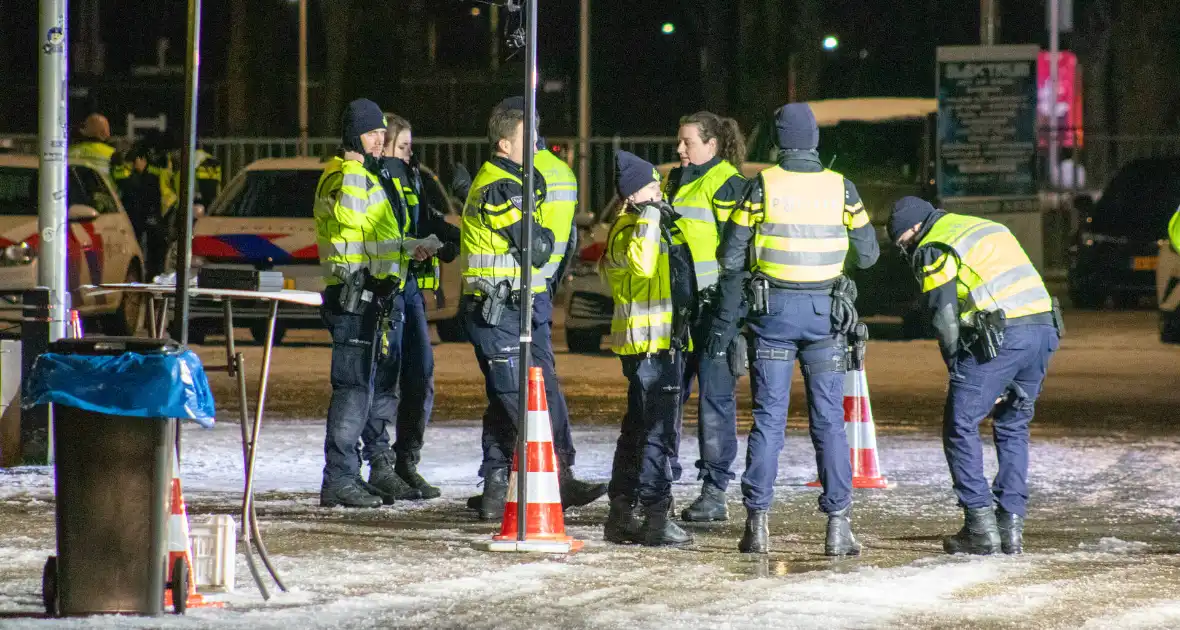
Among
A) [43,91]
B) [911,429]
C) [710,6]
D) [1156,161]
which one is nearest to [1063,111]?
[710,6]

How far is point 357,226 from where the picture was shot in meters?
9.77

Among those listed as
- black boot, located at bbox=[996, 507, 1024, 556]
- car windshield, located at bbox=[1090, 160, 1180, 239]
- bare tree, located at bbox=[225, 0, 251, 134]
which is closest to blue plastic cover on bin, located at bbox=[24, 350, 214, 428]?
black boot, located at bbox=[996, 507, 1024, 556]

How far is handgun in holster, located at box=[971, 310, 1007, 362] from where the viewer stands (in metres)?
8.52

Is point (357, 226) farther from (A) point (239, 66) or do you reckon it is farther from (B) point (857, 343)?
(A) point (239, 66)

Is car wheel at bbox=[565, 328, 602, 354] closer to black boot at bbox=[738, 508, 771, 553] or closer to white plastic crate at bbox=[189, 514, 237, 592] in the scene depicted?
black boot at bbox=[738, 508, 771, 553]

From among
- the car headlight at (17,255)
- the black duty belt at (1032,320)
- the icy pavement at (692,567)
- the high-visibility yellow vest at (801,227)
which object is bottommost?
the icy pavement at (692,567)

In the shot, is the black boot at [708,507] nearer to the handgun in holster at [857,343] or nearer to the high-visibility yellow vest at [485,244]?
the handgun in holster at [857,343]

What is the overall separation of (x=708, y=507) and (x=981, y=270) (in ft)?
5.82

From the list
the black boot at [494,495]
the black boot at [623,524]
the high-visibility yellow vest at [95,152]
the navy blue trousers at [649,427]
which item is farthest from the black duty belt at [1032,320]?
the high-visibility yellow vest at [95,152]

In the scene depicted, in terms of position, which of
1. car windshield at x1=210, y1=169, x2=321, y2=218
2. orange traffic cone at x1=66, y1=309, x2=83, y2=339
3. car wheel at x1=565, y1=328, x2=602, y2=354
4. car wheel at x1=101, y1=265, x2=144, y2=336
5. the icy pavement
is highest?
car windshield at x1=210, y1=169, x2=321, y2=218

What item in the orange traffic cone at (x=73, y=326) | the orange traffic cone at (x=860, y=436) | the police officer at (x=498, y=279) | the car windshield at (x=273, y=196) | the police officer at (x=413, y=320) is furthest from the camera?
the car windshield at (x=273, y=196)

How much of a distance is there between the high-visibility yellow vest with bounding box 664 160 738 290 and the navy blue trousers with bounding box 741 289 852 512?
80cm

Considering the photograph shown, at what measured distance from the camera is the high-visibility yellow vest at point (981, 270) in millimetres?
8469

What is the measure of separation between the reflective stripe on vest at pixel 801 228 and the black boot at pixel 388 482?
2.42 m
